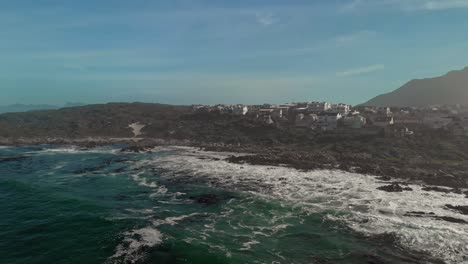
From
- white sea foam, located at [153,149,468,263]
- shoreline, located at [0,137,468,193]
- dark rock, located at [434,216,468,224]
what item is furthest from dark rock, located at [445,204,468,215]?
shoreline, located at [0,137,468,193]

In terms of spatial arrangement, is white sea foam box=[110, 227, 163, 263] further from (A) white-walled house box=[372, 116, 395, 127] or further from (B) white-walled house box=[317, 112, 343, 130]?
(A) white-walled house box=[372, 116, 395, 127]

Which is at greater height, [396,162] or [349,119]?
[349,119]

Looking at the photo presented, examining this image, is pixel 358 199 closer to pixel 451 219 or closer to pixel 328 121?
pixel 451 219

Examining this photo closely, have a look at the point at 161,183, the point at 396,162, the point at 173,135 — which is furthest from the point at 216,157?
the point at 173,135

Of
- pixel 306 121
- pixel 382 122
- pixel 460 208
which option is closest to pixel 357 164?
pixel 460 208

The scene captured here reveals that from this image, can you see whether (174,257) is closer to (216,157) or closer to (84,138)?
(216,157)

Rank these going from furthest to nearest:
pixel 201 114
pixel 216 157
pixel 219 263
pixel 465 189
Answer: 1. pixel 201 114
2. pixel 216 157
3. pixel 465 189
4. pixel 219 263

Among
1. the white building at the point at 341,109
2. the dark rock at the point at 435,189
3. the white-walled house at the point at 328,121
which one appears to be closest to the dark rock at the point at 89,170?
the dark rock at the point at 435,189
